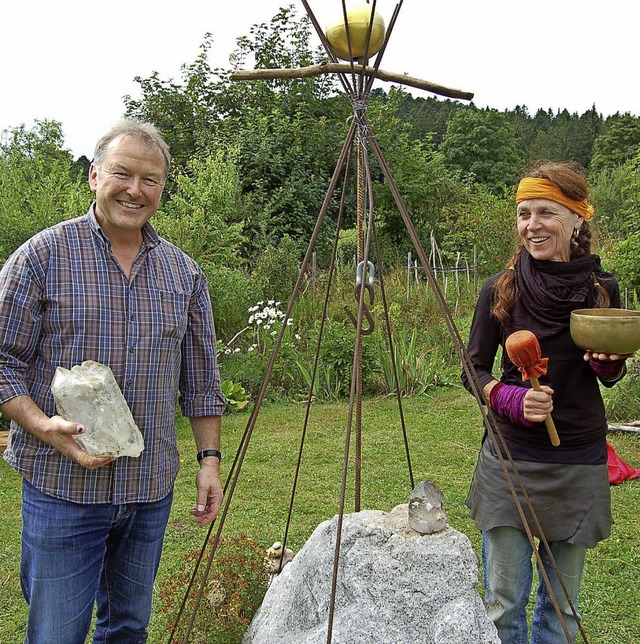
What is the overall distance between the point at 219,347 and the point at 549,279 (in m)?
5.06

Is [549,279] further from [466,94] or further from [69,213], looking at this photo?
[69,213]

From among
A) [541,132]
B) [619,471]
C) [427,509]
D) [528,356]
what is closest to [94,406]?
[427,509]

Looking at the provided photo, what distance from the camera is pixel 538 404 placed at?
178 centimetres

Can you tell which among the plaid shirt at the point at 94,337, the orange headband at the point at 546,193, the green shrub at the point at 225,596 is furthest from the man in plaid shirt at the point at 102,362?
the orange headband at the point at 546,193

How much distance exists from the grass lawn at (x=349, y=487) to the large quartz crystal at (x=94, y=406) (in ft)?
3.29

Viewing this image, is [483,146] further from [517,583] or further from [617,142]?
[517,583]

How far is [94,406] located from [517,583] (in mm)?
1297

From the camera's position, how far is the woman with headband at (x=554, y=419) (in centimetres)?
192

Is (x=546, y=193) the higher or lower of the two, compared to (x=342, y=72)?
lower

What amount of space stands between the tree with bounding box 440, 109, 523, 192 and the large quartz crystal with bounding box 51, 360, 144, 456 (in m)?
24.0

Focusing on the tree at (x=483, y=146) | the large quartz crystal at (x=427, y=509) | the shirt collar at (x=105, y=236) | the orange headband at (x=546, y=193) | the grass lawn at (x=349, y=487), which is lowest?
the grass lawn at (x=349, y=487)

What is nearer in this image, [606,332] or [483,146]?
[606,332]

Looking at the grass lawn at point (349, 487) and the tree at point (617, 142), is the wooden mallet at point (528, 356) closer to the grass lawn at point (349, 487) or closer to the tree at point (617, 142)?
the grass lawn at point (349, 487)

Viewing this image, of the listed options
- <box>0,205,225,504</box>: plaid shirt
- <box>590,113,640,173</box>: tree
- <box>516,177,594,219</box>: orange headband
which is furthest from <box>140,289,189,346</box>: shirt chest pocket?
<box>590,113,640,173</box>: tree
